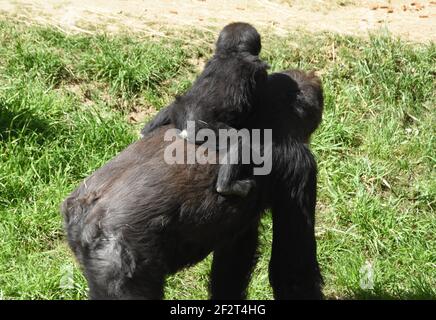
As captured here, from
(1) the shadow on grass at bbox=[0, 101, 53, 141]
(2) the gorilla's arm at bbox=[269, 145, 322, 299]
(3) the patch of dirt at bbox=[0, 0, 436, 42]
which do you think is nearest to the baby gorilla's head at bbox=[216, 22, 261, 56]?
(2) the gorilla's arm at bbox=[269, 145, 322, 299]

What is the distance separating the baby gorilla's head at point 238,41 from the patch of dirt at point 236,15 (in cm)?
325

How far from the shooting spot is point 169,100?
24.8 feet

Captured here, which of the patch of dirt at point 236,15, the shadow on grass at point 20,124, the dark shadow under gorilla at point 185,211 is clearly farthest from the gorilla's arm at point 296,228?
the patch of dirt at point 236,15

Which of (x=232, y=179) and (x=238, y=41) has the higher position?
(x=238, y=41)

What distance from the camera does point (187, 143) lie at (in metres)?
4.55

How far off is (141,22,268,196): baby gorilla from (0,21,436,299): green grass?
1535 mm

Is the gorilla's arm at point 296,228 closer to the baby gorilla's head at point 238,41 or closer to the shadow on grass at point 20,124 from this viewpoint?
the baby gorilla's head at point 238,41

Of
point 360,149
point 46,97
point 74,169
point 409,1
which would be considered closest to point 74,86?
→ point 46,97

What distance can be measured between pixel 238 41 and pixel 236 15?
3652 millimetres

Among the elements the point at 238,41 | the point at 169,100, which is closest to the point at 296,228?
the point at 238,41

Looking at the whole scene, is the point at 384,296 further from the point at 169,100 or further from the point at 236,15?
the point at 236,15

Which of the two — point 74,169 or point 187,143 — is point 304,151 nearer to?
point 187,143

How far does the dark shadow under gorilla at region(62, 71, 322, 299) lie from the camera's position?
4160 mm

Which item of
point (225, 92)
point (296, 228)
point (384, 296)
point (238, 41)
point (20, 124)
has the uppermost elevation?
point (238, 41)
